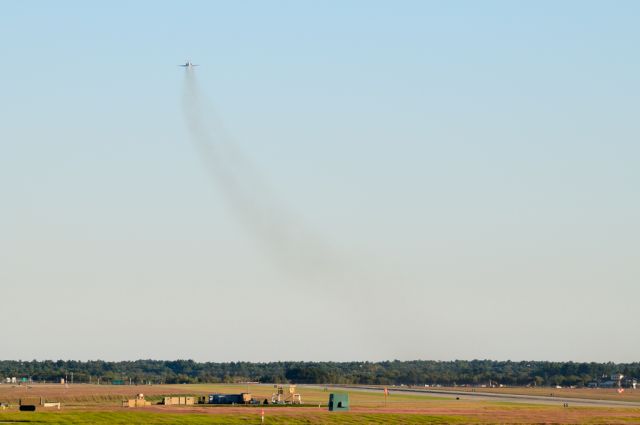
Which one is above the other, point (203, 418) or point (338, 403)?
point (338, 403)

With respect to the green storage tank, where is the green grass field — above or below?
below

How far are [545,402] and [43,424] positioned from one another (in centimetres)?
9617

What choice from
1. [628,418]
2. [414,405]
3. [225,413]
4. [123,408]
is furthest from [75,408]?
[628,418]

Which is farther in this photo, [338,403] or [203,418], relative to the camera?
[338,403]

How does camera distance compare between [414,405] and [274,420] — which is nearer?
[274,420]

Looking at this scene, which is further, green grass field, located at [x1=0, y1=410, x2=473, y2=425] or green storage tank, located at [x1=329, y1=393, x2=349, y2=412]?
green storage tank, located at [x1=329, y1=393, x2=349, y2=412]

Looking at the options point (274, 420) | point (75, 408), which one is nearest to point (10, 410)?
point (75, 408)

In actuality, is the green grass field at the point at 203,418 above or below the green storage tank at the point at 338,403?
below

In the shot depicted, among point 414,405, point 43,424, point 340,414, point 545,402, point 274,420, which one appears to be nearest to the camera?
point 43,424

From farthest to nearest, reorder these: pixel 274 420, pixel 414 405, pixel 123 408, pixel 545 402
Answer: pixel 545 402 < pixel 414 405 < pixel 123 408 < pixel 274 420

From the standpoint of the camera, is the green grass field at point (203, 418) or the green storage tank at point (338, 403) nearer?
the green grass field at point (203, 418)

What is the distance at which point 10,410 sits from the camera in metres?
153

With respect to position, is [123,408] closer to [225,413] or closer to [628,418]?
[225,413]

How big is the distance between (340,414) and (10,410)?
42.6 m
